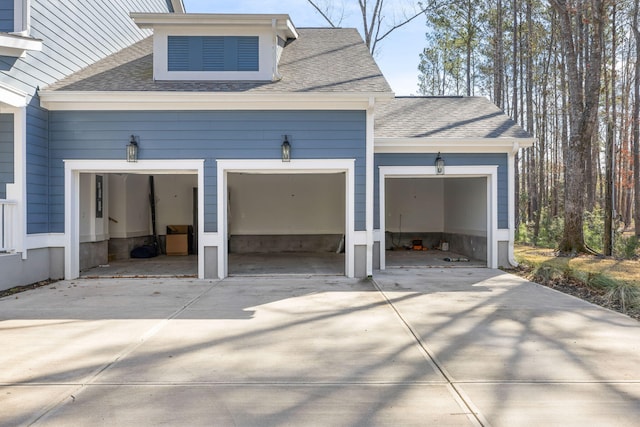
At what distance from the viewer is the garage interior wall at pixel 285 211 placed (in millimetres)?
14180

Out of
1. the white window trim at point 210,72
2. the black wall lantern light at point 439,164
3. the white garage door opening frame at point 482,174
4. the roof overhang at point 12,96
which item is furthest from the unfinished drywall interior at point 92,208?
the black wall lantern light at point 439,164

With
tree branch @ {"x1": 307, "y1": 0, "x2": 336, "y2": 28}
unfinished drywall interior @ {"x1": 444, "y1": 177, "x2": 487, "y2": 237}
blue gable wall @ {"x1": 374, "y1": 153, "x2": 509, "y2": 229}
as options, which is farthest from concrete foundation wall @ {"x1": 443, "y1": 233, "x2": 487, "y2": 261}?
tree branch @ {"x1": 307, "y1": 0, "x2": 336, "y2": 28}

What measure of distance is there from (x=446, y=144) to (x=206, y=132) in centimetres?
485

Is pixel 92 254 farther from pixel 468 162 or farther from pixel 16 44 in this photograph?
pixel 468 162

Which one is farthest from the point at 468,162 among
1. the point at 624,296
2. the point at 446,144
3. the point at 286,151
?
the point at 624,296

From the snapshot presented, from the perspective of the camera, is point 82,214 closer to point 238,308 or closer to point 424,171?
point 238,308

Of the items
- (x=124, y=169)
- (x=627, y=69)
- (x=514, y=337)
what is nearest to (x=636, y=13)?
(x=627, y=69)

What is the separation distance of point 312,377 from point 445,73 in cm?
2314

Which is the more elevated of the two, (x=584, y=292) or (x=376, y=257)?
(x=376, y=257)

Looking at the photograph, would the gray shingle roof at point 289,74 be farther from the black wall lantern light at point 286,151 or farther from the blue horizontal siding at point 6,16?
the blue horizontal siding at point 6,16

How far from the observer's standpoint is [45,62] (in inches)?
308

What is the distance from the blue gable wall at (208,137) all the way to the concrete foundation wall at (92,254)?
1.53 metres

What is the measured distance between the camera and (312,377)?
11.2 feet

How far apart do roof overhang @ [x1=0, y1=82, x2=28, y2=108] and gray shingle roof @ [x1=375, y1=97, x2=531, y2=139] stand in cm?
632
